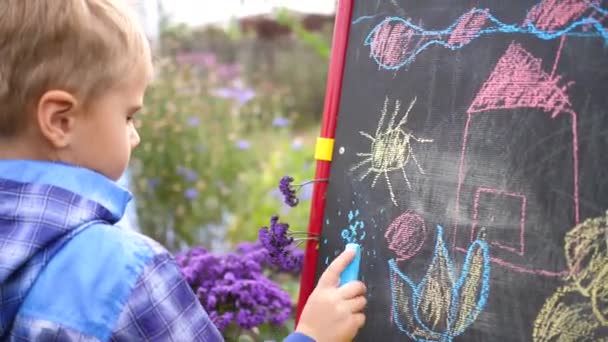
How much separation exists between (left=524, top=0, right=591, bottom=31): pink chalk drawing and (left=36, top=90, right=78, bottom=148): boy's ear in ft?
2.62

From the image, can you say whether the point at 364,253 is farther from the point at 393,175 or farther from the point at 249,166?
the point at 249,166

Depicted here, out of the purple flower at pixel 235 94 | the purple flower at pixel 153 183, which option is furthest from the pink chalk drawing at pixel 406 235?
the purple flower at pixel 235 94

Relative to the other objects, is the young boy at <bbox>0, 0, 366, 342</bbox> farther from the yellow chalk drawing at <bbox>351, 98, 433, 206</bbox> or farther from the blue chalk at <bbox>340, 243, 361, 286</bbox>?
the yellow chalk drawing at <bbox>351, 98, 433, 206</bbox>

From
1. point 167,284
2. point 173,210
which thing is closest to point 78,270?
point 167,284

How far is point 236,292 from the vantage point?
2.12m

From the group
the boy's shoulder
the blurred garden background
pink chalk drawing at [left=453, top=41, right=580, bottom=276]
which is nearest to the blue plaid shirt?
the boy's shoulder

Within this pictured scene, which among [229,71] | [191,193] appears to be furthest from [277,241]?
[229,71]

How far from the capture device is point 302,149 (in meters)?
4.66

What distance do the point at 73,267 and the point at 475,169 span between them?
0.72 meters

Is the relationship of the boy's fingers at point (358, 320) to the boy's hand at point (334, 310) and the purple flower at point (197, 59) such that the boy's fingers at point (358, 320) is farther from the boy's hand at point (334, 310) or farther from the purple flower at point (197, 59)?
the purple flower at point (197, 59)

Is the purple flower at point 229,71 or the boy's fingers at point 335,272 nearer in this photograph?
the boy's fingers at point 335,272

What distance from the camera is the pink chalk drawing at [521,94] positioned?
4.16ft

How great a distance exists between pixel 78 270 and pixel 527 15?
0.87 meters

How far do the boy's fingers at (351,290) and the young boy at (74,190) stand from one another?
260 mm
